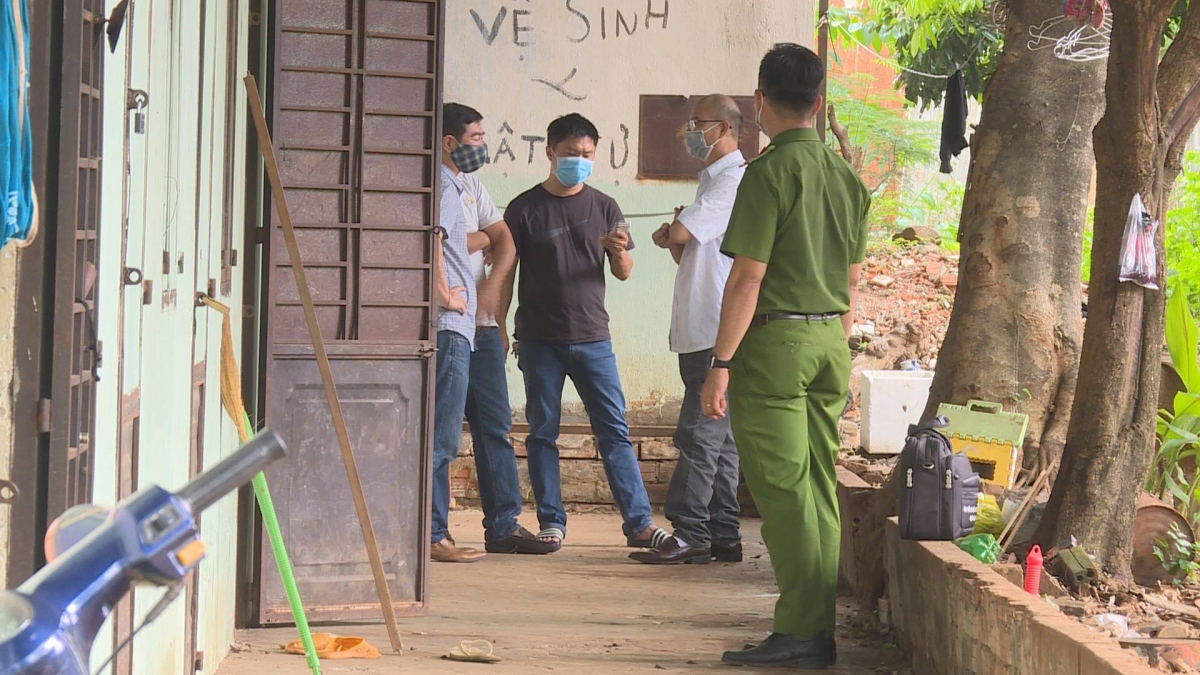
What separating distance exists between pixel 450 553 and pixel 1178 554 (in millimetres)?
3205

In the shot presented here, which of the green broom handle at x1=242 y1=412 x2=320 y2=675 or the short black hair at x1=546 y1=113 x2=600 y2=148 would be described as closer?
the green broom handle at x1=242 y1=412 x2=320 y2=675

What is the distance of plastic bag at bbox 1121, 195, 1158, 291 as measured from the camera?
4.99 meters

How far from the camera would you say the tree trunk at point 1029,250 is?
6.20 m

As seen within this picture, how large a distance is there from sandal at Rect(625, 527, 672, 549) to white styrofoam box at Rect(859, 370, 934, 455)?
7.70ft

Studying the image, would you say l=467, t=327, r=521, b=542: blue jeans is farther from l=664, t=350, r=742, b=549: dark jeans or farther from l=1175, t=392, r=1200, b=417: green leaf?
l=1175, t=392, r=1200, b=417: green leaf

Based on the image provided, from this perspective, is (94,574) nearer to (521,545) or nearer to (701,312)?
(701,312)

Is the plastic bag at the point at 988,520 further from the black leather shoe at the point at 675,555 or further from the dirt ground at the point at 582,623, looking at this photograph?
the black leather shoe at the point at 675,555

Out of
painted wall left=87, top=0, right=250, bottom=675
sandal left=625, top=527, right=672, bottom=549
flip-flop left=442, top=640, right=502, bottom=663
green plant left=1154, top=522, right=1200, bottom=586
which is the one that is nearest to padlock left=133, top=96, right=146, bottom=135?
painted wall left=87, top=0, right=250, bottom=675

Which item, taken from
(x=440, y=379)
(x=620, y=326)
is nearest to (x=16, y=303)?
(x=440, y=379)

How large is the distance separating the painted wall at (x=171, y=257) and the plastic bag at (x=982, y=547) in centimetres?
252

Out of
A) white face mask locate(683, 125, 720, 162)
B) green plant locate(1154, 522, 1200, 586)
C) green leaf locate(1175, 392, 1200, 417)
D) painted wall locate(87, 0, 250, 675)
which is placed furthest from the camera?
white face mask locate(683, 125, 720, 162)

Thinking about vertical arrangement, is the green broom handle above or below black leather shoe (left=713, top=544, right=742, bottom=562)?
above

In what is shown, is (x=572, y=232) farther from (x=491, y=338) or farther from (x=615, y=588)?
(x=615, y=588)

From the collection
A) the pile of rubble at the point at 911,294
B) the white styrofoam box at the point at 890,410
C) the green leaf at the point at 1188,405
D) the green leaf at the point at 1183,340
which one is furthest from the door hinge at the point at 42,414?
the pile of rubble at the point at 911,294
